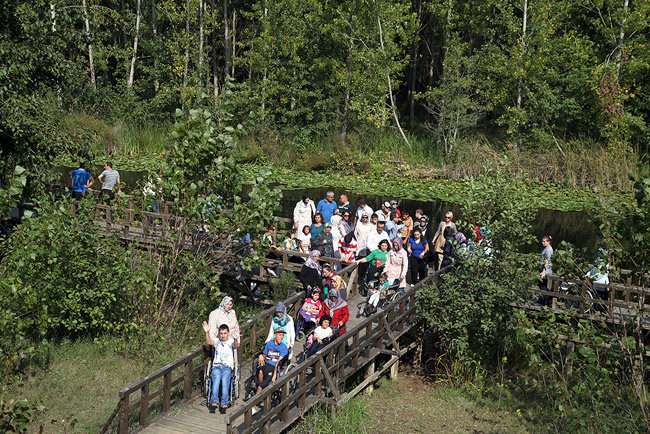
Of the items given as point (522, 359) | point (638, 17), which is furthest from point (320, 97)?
point (522, 359)

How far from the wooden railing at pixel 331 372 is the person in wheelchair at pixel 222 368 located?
18.5 inches

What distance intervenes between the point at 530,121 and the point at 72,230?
27888 mm

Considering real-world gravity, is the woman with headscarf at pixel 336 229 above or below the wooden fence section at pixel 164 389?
above

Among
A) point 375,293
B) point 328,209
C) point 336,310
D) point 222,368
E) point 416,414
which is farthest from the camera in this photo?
point 328,209

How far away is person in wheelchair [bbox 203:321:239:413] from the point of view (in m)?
12.0

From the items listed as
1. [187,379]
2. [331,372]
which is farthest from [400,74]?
[187,379]

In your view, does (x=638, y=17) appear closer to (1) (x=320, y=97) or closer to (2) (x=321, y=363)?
(1) (x=320, y=97)

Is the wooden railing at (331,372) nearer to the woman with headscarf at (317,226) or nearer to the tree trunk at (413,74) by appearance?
the woman with headscarf at (317,226)

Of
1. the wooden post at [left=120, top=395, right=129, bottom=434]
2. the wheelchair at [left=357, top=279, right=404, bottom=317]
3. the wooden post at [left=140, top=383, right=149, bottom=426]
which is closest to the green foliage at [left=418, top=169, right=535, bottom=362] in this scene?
the wheelchair at [left=357, top=279, right=404, bottom=317]

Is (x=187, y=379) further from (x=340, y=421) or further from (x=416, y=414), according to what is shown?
(x=416, y=414)

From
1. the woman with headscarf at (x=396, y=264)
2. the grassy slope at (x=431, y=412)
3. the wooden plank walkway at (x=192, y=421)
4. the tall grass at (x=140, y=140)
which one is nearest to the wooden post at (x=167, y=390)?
the wooden plank walkway at (x=192, y=421)

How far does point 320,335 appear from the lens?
44.2 feet

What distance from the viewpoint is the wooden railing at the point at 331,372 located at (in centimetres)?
1127

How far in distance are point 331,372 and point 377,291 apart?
9.94 feet
